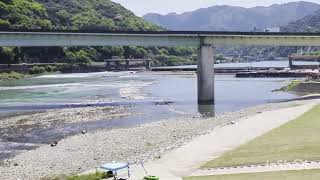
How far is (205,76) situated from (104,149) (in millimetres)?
33587

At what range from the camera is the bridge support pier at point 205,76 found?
6406cm

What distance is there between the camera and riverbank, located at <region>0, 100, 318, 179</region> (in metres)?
28.0

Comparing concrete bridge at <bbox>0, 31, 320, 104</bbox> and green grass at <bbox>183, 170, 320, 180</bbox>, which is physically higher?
concrete bridge at <bbox>0, 31, 320, 104</bbox>

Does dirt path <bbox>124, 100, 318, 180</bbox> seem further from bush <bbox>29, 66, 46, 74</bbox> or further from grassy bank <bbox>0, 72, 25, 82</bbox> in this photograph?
bush <bbox>29, 66, 46, 74</bbox>

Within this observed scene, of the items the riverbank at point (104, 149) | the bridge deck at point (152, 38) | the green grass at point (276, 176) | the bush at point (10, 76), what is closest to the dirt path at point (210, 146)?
the riverbank at point (104, 149)

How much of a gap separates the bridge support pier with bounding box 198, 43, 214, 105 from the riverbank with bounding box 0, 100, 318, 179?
61.2 feet

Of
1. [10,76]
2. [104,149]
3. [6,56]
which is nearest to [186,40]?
[104,149]

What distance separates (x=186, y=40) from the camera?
6869 centimetres

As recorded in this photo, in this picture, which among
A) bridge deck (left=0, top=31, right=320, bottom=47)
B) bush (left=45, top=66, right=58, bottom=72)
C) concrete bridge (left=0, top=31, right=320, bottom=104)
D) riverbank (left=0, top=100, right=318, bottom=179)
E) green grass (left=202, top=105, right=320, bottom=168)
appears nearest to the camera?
green grass (left=202, top=105, right=320, bottom=168)

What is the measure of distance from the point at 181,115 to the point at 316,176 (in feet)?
98.4

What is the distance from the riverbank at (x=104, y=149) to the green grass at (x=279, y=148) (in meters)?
3.95

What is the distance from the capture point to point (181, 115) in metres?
51.3

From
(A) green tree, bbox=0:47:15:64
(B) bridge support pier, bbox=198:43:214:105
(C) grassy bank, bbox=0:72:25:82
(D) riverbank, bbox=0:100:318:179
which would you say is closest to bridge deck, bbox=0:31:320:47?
(B) bridge support pier, bbox=198:43:214:105

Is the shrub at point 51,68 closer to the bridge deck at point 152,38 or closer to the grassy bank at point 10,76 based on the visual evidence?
the grassy bank at point 10,76
